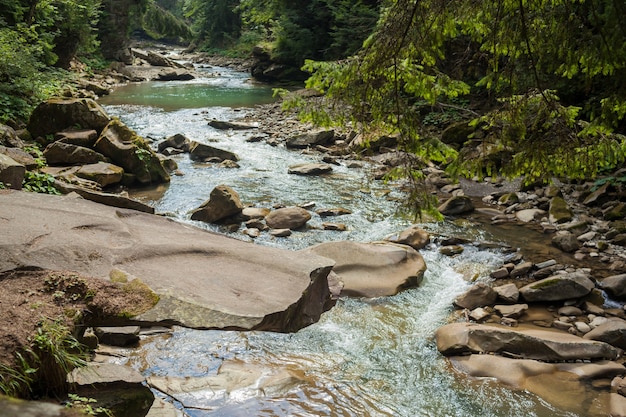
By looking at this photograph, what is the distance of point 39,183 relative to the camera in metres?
7.79

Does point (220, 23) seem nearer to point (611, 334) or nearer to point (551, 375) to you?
point (611, 334)

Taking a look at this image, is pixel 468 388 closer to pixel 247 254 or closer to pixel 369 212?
pixel 247 254

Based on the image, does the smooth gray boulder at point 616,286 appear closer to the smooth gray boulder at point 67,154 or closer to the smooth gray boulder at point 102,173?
the smooth gray boulder at point 102,173

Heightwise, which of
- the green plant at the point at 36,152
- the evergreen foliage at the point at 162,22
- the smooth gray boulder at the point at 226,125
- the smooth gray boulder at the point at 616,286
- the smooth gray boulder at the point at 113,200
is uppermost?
the evergreen foliage at the point at 162,22

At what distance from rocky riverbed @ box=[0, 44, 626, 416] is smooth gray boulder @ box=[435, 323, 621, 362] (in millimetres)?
10

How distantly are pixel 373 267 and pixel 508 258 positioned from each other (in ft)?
7.45

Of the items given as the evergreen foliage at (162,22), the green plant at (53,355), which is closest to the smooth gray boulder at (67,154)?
the green plant at (53,355)

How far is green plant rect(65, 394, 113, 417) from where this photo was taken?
3.16 m

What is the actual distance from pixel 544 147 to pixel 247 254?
2907mm

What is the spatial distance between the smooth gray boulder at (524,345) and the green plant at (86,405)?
3.44 meters

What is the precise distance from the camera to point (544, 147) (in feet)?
15.9

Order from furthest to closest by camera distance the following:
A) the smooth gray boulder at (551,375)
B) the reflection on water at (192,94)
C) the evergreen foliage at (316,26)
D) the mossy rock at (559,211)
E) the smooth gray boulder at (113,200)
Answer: the evergreen foliage at (316,26) → the reflection on water at (192,94) → the mossy rock at (559,211) → the smooth gray boulder at (113,200) → the smooth gray boulder at (551,375)

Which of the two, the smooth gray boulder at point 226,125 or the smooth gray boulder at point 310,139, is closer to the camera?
the smooth gray boulder at point 310,139

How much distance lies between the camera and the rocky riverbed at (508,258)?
488 cm
